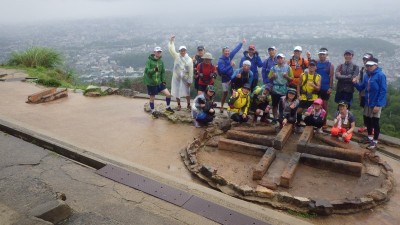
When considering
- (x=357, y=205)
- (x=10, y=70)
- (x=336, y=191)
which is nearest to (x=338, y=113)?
(x=336, y=191)

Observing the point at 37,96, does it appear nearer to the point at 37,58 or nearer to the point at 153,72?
the point at 153,72

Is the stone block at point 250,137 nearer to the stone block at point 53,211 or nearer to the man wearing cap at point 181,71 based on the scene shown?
the man wearing cap at point 181,71

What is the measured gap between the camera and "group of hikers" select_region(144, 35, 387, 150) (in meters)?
7.18

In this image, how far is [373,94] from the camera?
273 inches

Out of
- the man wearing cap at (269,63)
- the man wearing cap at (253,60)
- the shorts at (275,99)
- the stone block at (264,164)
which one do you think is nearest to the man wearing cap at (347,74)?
the shorts at (275,99)

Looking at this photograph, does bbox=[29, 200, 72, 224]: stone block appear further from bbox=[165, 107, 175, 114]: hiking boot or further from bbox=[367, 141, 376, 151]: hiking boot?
bbox=[367, 141, 376, 151]: hiking boot

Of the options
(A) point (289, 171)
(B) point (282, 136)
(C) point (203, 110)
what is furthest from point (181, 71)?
(A) point (289, 171)

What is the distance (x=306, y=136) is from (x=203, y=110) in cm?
259

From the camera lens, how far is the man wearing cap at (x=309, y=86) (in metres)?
7.56

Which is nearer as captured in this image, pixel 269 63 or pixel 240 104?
pixel 240 104

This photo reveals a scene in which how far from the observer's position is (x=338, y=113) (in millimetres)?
7324

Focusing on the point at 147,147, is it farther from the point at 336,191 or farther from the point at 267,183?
the point at 336,191

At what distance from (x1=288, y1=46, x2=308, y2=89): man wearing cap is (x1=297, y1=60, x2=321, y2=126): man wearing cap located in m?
0.23

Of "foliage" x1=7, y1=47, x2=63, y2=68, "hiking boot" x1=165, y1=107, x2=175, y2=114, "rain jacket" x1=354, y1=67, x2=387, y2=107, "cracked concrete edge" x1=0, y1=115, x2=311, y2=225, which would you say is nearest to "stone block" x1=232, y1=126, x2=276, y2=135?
"hiking boot" x1=165, y1=107, x2=175, y2=114
